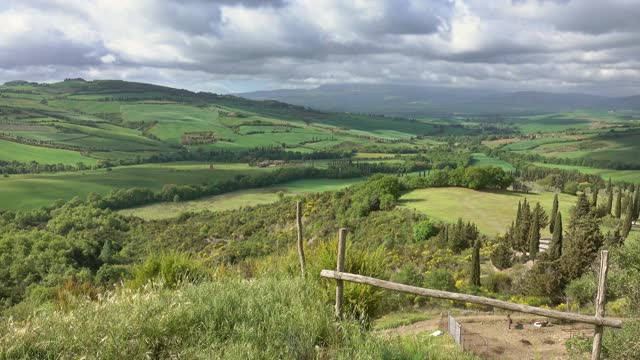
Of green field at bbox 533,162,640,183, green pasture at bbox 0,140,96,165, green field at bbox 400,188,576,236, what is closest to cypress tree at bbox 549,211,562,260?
green field at bbox 400,188,576,236

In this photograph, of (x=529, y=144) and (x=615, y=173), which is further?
(x=529, y=144)

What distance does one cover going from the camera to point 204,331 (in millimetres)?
6367

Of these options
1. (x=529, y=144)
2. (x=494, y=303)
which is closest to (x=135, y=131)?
(x=529, y=144)

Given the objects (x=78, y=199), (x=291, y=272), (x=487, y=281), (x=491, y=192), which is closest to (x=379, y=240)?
(x=487, y=281)

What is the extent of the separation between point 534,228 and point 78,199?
264ft

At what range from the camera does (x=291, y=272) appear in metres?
9.71

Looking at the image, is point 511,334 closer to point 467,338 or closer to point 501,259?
point 467,338

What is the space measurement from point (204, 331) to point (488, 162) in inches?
5640

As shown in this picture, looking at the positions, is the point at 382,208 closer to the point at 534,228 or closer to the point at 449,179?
the point at 449,179

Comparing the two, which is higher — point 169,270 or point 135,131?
point 169,270

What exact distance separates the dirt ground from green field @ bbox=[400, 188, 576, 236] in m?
39.3

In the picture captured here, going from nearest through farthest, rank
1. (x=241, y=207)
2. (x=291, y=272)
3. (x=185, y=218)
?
(x=291, y=272) → (x=185, y=218) → (x=241, y=207)

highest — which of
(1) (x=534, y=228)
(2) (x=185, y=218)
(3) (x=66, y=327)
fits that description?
(3) (x=66, y=327)

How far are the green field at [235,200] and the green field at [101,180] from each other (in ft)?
28.5
